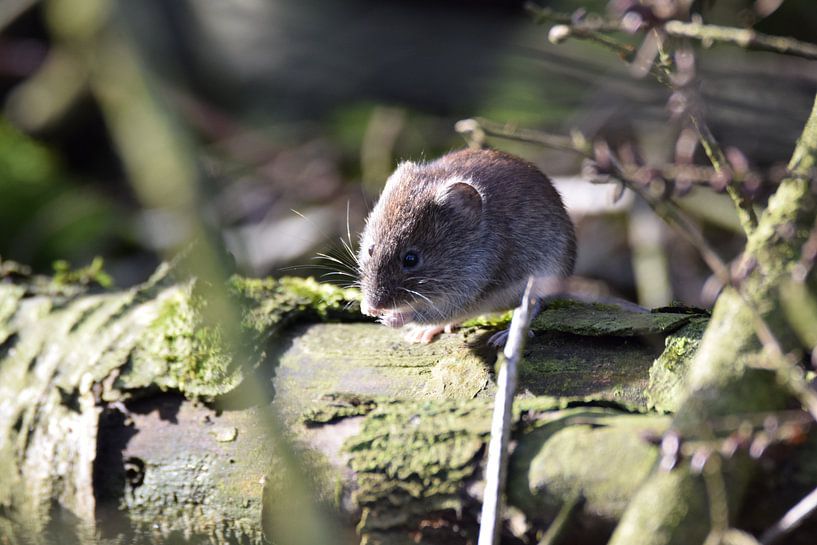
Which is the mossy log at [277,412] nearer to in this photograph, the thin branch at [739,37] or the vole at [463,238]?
the vole at [463,238]

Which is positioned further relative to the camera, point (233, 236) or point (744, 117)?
point (744, 117)

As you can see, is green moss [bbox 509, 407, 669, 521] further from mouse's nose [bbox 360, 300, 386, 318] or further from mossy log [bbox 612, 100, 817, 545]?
mouse's nose [bbox 360, 300, 386, 318]

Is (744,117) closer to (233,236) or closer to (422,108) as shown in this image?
(422,108)

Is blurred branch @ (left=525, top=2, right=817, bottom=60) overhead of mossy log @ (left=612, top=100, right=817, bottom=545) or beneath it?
overhead

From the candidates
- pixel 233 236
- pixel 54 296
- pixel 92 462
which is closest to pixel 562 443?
pixel 233 236

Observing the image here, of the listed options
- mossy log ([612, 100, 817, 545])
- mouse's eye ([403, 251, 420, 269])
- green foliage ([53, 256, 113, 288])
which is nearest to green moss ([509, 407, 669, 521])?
mossy log ([612, 100, 817, 545])

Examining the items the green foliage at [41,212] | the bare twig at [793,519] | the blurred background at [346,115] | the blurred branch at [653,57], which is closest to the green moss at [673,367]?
the blurred branch at [653,57]

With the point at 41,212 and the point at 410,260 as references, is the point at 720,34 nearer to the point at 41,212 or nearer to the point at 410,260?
the point at 410,260
